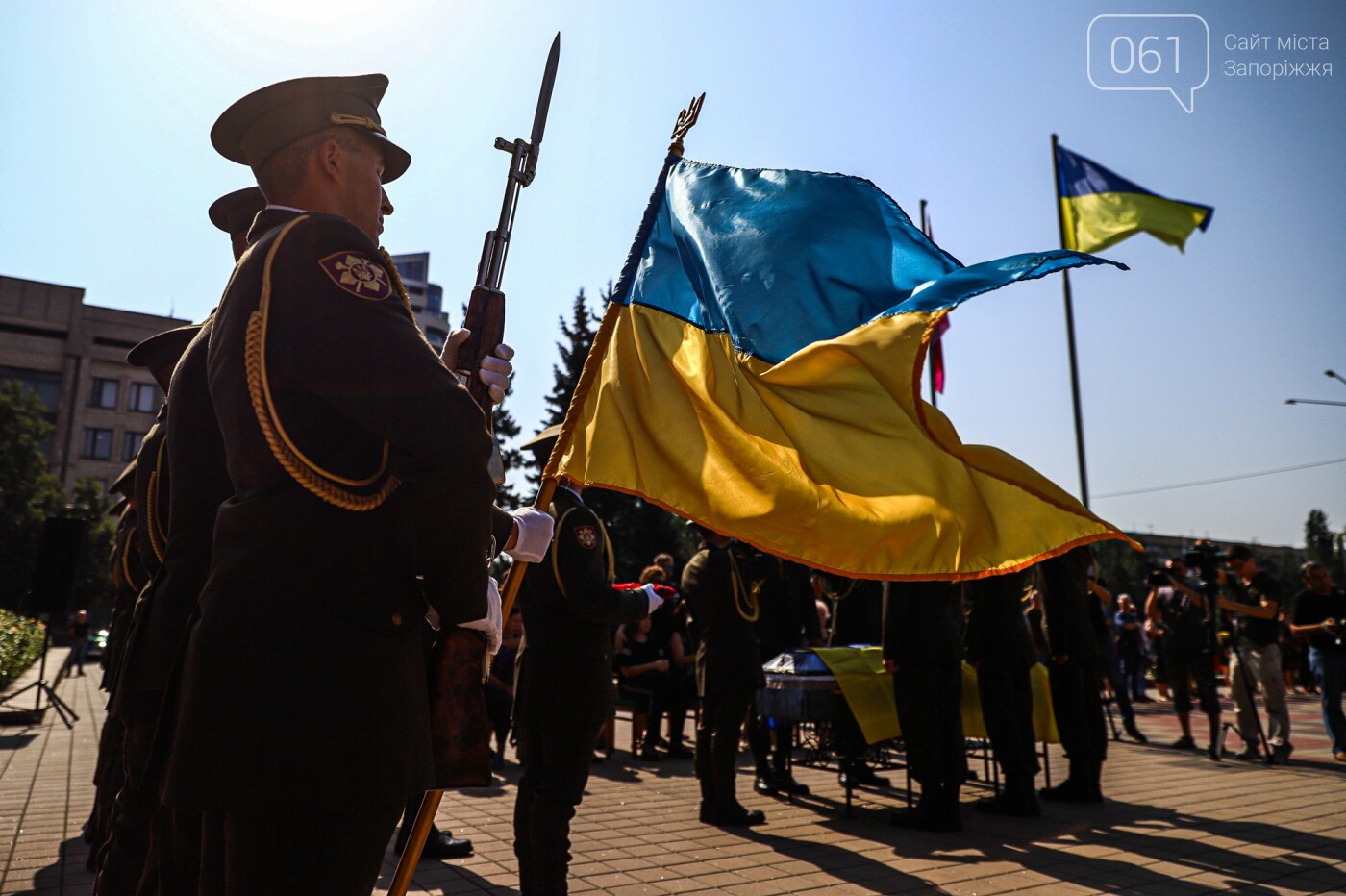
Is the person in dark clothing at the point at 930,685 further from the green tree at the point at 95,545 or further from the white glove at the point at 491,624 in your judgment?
the green tree at the point at 95,545

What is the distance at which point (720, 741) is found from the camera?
22.7 ft

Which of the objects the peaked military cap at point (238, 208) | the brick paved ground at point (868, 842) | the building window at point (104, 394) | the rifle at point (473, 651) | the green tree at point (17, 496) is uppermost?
the building window at point (104, 394)

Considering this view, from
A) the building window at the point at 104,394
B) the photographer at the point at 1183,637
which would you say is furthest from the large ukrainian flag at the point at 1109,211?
the building window at the point at 104,394

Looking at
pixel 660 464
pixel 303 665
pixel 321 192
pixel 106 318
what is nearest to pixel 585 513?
pixel 660 464

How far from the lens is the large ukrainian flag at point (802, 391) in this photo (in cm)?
392

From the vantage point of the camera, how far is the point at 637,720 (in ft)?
37.3

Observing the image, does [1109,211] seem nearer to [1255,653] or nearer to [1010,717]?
[1255,653]

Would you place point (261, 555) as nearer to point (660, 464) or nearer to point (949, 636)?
point (660, 464)

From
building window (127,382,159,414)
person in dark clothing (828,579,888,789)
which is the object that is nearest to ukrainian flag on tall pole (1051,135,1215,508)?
person in dark clothing (828,579,888,789)

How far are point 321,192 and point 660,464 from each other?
6.39 ft

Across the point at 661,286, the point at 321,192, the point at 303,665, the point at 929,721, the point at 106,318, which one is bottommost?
the point at 929,721

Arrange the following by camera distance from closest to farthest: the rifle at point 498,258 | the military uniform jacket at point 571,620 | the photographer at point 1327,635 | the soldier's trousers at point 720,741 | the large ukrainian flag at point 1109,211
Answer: the rifle at point 498,258, the military uniform jacket at point 571,620, the soldier's trousers at point 720,741, the photographer at point 1327,635, the large ukrainian flag at point 1109,211

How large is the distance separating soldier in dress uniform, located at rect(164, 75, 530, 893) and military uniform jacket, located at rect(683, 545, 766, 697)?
208 inches

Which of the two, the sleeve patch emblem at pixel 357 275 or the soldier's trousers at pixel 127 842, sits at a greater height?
the sleeve patch emblem at pixel 357 275
